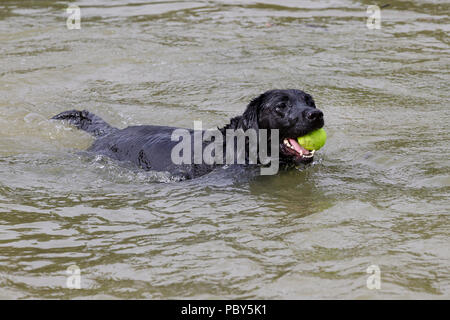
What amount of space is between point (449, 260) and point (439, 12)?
10195 mm

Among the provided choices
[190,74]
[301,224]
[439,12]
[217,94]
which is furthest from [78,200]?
[439,12]

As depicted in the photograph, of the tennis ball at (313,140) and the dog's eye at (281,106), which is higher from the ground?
the dog's eye at (281,106)

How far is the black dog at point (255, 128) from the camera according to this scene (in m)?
6.12

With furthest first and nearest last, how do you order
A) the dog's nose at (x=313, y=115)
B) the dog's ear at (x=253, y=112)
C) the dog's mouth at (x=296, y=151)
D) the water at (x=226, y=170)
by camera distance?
the dog's ear at (x=253, y=112)
the dog's mouth at (x=296, y=151)
the dog's nose at (x=313, y=115)
the water at (x=226, y=170)

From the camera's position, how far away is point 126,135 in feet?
23.3

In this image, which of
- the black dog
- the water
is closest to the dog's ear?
the black dog

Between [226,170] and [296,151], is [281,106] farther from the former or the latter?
[226,170]

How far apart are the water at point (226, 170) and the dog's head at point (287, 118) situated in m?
0.29

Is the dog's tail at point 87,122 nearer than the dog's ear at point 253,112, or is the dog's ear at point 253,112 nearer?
the dog's ear at point 253,112

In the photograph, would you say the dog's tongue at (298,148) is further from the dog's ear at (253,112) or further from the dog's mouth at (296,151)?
the dog's ear at (253,112)

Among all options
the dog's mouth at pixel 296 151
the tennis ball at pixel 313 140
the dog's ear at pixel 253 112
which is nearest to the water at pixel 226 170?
the dog's mouth at pixel 296 151

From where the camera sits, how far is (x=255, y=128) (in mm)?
6410

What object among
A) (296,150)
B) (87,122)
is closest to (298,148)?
(296,150)

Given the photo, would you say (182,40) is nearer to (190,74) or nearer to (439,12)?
(190,74)
